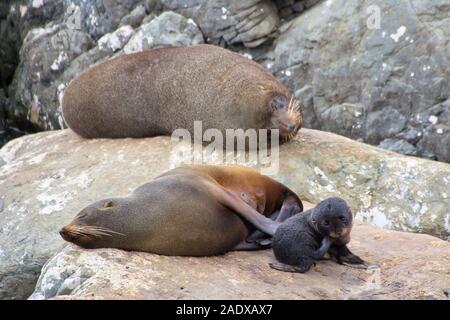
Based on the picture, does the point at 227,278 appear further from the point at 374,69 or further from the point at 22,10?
the point at 22,10

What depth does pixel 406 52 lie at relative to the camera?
10.4m

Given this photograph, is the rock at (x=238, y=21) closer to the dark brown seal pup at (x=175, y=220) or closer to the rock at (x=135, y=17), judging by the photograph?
the rock at (x=135, y=17)

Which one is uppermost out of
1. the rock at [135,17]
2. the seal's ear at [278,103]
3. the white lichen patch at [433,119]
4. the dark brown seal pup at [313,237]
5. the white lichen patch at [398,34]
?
the rock at [135,17]

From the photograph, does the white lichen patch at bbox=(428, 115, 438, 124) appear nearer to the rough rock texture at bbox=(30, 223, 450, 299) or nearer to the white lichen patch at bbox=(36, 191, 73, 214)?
the white lichen patch at bbox=(36, 191, 73, 214)

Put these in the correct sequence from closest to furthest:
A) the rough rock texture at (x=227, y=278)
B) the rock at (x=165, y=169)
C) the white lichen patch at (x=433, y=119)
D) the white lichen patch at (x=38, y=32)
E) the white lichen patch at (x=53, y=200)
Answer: the rough rock texture at (x=227, y=278), the rock at (x=165, y=169), the white lichen patch at (x=53, y=200), the white lichen patch at (x=433, y=119), the white lichen patch at (x=38, y=32)

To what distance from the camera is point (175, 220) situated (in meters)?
5.41

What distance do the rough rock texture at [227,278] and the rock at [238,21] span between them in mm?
6083

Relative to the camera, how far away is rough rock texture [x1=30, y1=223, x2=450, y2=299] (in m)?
4.66

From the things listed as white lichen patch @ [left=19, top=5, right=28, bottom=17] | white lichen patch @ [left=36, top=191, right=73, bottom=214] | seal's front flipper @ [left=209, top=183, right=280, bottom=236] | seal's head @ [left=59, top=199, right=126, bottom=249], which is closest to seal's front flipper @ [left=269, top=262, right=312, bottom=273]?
seal's front flipper @ [left=209, top=183, right=280, bottom=236]

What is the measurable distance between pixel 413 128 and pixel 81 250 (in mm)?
6086

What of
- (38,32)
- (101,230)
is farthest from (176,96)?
(38,32)

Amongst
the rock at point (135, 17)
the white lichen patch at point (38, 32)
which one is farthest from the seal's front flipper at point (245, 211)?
the white lichen patch at point (38, 32)

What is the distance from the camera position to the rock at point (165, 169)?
7215mm

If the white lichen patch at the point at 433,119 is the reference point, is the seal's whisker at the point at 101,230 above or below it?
above
